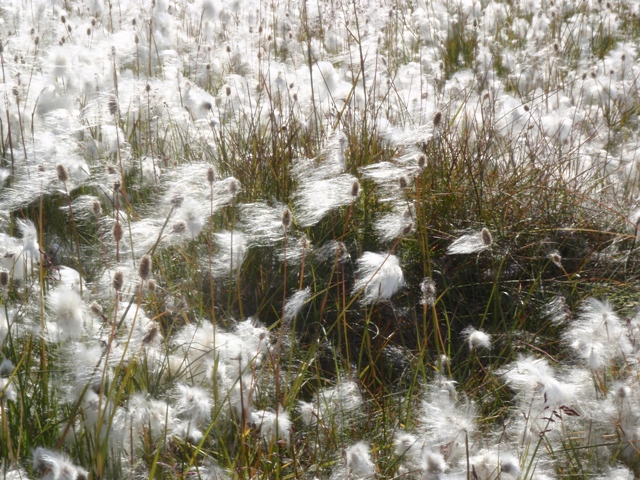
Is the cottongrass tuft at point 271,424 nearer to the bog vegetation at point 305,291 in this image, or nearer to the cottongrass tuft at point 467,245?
the bog vegetation at point 305,291

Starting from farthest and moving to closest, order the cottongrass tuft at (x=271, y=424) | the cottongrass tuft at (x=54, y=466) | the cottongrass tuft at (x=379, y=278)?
the cottongrass tuft at (x=379, y=278) → the cottongrass tuft at (x=271, y=424) → the cottongrass tuft at (x=54, y=466)

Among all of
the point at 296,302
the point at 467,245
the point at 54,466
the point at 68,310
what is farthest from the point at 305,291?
the point at 54,466

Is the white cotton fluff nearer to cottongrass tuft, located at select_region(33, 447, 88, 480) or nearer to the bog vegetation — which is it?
the bog vegetation

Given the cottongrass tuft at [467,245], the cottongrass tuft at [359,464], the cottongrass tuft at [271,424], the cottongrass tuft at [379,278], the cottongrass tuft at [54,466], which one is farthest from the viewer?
the cottongrass tuft at [467,245]

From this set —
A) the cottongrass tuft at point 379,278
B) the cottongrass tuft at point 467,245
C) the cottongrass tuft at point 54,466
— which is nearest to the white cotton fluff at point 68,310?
the cottongrass tuft at point 54,466

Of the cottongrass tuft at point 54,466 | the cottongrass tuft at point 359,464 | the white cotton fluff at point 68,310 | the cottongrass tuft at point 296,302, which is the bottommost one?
the cottongrass tuft at point 359,464

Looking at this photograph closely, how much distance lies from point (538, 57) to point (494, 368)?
11.6ft

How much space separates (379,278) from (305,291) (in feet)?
0.75

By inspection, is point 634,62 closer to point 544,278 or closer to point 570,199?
point 570,199

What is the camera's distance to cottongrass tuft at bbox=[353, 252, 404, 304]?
1.99 metres

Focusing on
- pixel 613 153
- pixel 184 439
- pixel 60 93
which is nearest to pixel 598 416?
pixel 184 439

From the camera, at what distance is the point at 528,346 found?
7.13ft

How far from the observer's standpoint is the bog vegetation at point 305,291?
5.30 ft

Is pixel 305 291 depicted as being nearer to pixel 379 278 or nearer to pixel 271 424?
pixel 379 278
